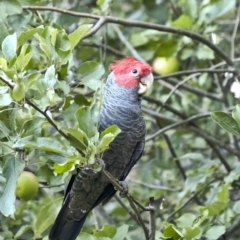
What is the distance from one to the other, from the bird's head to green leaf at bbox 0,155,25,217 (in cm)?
57

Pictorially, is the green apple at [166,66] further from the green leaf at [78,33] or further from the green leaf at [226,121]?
the green leaf at [226,121]

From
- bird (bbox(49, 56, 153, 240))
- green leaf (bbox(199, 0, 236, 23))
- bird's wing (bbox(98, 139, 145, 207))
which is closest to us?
bird (bbox(49, 56, 153, 240))

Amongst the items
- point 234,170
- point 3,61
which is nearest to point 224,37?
point 234,170

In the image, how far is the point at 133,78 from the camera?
1.96 metres

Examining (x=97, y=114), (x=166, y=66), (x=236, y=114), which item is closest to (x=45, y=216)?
(x=97, y=114)

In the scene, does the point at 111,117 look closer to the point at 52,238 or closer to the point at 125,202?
the point at 52,238

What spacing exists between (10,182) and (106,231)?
13.6 inches

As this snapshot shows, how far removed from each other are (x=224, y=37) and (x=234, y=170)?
842mm

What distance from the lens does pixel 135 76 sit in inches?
77.2

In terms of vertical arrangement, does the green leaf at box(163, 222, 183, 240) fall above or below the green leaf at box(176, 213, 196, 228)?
above

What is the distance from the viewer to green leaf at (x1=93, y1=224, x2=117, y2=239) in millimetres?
1677

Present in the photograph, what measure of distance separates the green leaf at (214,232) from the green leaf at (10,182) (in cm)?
57

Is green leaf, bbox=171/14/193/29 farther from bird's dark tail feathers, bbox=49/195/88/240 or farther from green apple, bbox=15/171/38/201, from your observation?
green apple, bbox=15/171/38/201

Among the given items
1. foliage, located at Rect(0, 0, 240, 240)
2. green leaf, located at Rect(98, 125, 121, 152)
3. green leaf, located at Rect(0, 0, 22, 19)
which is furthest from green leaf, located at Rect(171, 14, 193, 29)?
green leaf, located at Rect(98, 125, 121, 152)
